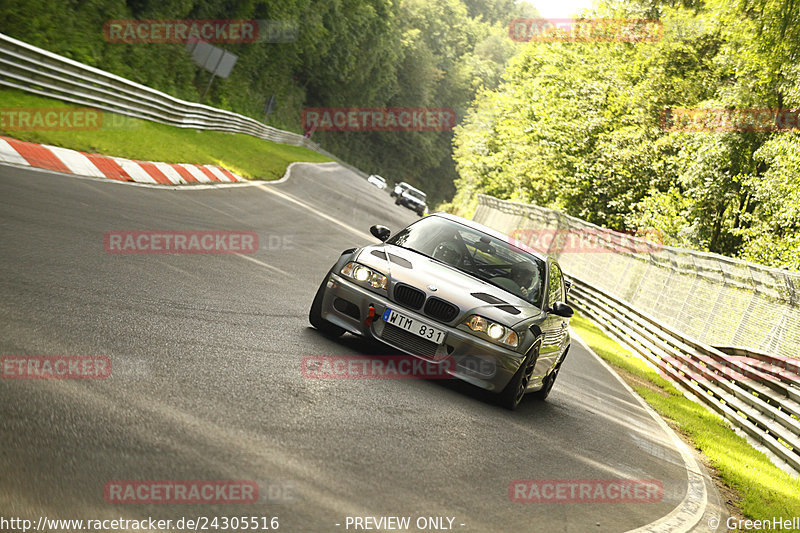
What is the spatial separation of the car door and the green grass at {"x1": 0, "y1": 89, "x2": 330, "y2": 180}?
362 inches

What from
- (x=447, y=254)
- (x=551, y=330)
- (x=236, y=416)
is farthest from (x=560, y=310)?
(x=236, y=416)

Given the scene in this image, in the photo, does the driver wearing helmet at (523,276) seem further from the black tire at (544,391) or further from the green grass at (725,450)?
the green grass at (725,450)

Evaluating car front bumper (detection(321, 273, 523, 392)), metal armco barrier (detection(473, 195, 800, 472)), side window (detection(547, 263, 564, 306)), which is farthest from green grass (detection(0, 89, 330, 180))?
metal armco barrier (detection(473, 195, 800, 472))

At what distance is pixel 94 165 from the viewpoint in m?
14.9

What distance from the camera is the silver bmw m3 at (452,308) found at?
763 cm

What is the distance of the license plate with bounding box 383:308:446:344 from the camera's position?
7.57 m

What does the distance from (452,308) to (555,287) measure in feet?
7.22

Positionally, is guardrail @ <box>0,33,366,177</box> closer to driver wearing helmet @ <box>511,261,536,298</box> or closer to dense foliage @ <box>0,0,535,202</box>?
dense foliage @ <box>0,0,535,202</box>

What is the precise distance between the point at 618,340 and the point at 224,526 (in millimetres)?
18942

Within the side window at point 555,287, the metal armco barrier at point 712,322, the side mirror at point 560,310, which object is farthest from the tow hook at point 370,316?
the metal armco barrier at point 712,322

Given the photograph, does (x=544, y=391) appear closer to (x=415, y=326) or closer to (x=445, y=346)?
→ (x=445, y=346)

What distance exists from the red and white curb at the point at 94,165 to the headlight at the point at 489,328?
793 cm

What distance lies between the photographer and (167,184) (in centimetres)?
1714

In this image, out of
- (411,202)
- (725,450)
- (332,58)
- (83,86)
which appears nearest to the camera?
(725,450)
